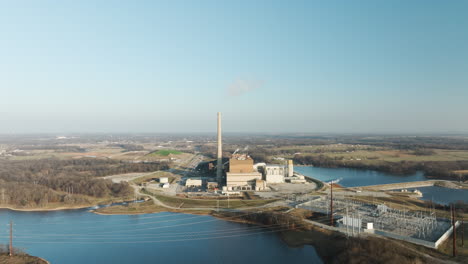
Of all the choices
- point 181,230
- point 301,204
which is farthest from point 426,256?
point 181,230

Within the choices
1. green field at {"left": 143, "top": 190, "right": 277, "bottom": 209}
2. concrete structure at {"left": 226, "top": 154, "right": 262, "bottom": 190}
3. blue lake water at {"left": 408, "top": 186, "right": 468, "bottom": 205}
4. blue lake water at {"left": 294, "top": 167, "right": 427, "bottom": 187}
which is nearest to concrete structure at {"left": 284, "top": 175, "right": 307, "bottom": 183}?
concrete structure at {"left": 226, "top": 154, "right": 262, "bottom": 190}

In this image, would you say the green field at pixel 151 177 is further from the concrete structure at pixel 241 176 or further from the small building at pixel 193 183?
the concrete structure at pixel 241 176

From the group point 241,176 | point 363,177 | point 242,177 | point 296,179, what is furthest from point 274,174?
point 363,177

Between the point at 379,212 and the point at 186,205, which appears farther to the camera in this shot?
the point at 186,205

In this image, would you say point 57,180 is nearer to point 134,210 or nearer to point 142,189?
point 142,189

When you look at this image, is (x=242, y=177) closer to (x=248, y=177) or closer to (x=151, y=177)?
(x=248, y=177)

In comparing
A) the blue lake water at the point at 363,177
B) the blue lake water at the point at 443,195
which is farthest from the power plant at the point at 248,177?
the blue lake water at the point at 443,195

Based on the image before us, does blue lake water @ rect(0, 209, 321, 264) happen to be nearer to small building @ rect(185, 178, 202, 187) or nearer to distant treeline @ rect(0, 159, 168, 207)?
distant treeline @ rect(0, 159, 168, 207)
